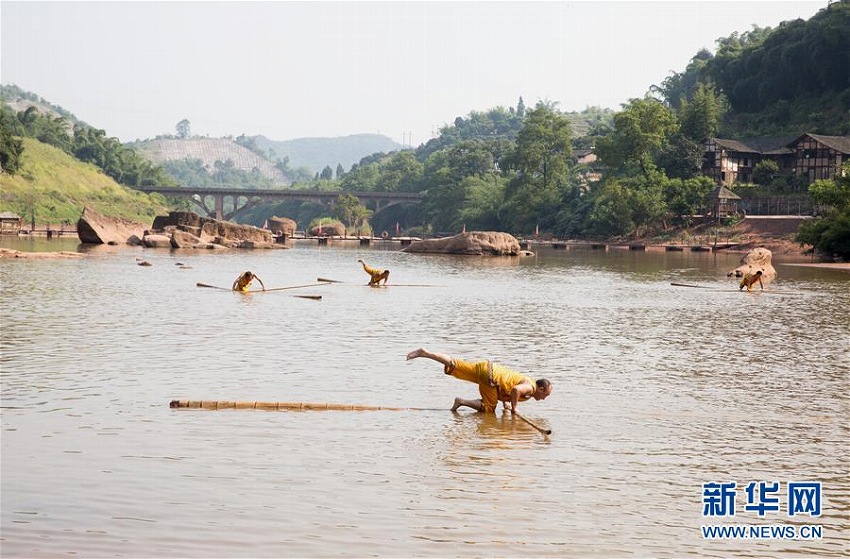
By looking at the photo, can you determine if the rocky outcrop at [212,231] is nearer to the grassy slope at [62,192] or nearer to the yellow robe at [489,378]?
the grassy slope at [62,192]

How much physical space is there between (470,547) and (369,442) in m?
4.58

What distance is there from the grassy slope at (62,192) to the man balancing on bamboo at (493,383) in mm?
120066

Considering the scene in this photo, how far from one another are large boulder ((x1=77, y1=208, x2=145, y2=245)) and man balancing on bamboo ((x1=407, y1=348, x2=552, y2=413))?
254 ft

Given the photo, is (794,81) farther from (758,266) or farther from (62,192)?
(62,192)

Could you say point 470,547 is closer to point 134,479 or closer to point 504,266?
point 134,479

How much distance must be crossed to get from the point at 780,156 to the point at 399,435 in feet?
379

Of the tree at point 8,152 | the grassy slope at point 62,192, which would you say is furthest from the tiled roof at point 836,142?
the tree at point 8,152

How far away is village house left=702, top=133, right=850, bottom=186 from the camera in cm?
11500

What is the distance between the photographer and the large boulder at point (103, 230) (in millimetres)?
89000

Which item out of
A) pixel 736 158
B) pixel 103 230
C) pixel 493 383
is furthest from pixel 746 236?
pixel 493 383

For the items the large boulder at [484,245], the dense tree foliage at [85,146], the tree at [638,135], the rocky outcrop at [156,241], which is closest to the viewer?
the large boulder at [484,245]

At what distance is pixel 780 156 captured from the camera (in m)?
122

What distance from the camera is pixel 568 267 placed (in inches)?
2734

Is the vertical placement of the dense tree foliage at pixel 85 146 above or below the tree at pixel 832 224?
above
